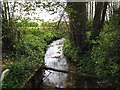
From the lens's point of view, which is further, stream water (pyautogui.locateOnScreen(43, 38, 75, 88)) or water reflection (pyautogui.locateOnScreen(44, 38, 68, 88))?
water reflection (pyautogui.locateOnScreen(44, 38, 68, 88))

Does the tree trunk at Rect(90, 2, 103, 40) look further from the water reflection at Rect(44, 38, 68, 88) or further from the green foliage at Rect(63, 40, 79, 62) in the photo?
the water reflection at Rect(44, 38, 68, 88)

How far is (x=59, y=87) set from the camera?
738 centimetres

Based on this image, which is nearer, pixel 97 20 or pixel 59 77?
pixel 59 77

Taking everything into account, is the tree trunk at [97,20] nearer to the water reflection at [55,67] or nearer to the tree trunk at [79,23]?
the tree trunk at [79,23]

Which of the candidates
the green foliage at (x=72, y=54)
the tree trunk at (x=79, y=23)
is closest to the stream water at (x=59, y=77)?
the green foliage at (x=72, y=54)

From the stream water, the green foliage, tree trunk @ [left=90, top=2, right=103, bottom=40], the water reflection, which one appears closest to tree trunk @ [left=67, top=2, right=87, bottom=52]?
the green foliage

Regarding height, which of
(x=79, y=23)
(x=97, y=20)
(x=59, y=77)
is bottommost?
(x=59, y=77)

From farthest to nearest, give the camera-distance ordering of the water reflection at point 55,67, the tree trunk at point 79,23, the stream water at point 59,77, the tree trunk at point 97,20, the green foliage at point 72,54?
the green foliage at point 72,54 < the tree trunk at point 79,23 < the tree trunk at point 97,20 < the water reflection at point 55,67 < the stream water at point 59,77

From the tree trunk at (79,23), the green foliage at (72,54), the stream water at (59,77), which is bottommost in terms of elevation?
the stream water at (59,77)

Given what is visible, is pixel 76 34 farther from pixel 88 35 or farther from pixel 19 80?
pixel 19 80

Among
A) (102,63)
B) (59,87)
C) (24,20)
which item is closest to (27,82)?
(59,87)

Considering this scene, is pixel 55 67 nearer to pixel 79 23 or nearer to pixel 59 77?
pixel 59 77

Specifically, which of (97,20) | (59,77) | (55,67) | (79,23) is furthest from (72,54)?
(97,20)

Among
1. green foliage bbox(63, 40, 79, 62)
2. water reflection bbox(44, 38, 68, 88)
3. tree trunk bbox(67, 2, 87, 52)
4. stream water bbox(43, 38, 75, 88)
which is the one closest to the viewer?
stream water bbox(43, 38, 75, 88)
